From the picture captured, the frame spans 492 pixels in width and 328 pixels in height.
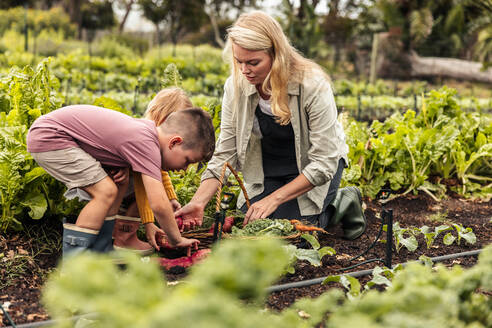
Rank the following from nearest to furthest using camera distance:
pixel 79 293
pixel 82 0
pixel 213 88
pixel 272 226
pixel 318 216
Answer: pixel 79 293 < pixel 272 226 < pixel 318 216 < pixel 213 88 < pixel 82 0

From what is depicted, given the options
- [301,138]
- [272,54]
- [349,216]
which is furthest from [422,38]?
[272,54]

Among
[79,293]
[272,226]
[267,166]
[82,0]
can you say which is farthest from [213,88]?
[82,0]

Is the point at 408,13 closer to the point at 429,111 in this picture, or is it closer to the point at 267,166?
the point at 429,111

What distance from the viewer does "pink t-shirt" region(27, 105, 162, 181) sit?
2.27 meters

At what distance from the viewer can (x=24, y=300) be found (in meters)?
2.05

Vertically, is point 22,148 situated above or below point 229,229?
above

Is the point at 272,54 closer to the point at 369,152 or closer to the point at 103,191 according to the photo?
the point at 103,191

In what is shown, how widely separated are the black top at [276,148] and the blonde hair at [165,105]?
50 centimetres

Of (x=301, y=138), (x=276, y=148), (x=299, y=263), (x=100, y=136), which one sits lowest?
(x=299, y=263)

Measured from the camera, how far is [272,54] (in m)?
2.63

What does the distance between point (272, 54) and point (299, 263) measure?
1.06m

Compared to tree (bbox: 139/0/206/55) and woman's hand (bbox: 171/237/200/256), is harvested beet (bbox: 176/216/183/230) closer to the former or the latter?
woman's hand (bbox: 171/237/200/256)

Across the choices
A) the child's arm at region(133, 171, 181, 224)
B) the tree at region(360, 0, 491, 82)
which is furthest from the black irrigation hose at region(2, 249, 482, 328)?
the tree at region(360, 0, 491, 82)

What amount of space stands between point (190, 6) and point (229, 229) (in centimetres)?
2548
